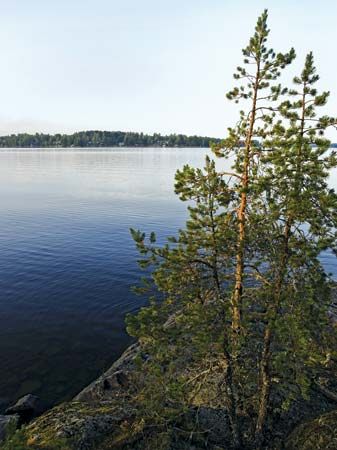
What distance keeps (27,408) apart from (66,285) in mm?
12654

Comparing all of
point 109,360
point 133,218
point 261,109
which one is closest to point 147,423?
point 109,360

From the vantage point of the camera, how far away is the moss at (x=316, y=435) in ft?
31.3

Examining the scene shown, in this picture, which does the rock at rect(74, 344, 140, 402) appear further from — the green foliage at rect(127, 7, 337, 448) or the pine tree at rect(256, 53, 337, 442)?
the pine tree at rect(256, 53, 337, 442)

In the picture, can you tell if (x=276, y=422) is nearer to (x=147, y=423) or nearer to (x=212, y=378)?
(x=212, y=378)

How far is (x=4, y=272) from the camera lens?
2845 cm

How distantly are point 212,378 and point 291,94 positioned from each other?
1139cm

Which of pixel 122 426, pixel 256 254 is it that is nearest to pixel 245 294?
pixel 256 254

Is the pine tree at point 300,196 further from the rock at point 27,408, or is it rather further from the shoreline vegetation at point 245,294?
the rock at point 27,408

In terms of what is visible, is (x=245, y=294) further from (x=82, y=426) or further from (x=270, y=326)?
(x=82, y=426)

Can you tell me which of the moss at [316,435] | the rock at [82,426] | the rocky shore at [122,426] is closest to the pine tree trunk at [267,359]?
the rocky shore at [122,426]

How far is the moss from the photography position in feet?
31.3

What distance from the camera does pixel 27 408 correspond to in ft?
47.2

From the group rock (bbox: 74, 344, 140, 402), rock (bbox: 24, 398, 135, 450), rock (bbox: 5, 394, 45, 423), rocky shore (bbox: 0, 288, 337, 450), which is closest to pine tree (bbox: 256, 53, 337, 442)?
rocky shore (bbox: 0, 288, 337, 450)

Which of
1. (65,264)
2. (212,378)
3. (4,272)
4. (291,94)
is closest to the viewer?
(291,94)
